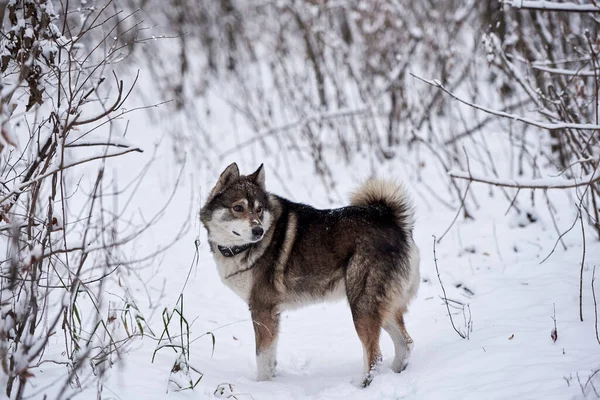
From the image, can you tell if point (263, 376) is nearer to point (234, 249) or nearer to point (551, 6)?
point (234, 249)

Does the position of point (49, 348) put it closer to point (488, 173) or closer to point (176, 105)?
point (488, 173)

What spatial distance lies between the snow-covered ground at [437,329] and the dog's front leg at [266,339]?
0.36ft

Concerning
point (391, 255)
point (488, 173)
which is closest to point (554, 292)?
point (391, 255)

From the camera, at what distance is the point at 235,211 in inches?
154

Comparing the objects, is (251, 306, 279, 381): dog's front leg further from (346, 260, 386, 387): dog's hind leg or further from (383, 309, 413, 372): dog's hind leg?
(383, 309, 413, 372): dog's hind leg

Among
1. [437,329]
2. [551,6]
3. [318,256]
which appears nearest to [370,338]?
[318,256]

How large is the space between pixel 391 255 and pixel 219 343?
1679mm

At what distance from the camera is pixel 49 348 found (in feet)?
10.9

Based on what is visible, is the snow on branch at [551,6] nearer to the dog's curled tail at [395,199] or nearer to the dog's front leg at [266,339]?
the dog's curled tail at [395,199]

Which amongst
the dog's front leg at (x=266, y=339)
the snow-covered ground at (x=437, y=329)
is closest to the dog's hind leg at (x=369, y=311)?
the snow-covered ground at (x=437, y=329)

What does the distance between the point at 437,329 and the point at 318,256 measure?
1215 mm

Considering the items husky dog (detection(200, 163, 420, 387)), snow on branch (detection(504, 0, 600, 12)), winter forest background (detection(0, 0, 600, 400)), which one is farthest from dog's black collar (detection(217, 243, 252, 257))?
snow on branch (detection(504, 0, 600, 12))

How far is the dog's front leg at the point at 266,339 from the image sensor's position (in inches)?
146

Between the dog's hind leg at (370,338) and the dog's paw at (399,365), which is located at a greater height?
the dog's hind leg at (370,338)
